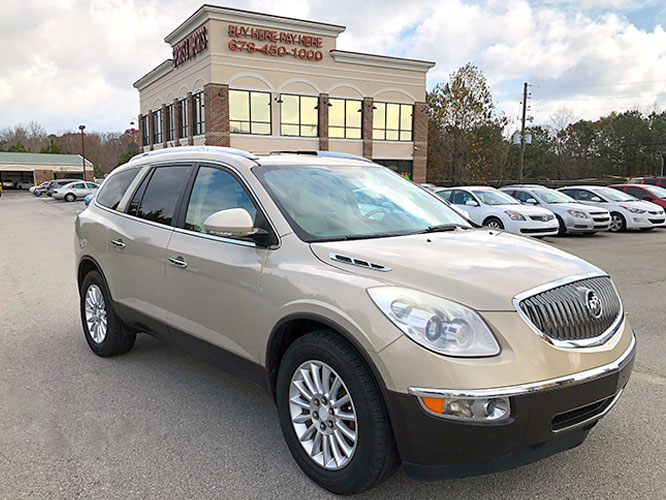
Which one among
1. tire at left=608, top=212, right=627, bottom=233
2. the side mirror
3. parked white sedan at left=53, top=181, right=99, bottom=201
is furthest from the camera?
parked white sedan at left=53, top=181, right=99, bottom=201

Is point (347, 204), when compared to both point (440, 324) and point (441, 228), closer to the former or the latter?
point (441, 228)

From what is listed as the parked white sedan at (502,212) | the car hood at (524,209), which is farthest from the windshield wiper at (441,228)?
the car hood at (524,209)

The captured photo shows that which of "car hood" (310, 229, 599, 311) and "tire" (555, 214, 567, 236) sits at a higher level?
"car hood" (310, 229, 599, 311)

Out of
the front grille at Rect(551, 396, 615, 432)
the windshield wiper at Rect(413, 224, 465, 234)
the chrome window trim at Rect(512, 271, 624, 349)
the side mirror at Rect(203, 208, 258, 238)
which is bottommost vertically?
the front grille at Rect(551, 396, 615, 432)

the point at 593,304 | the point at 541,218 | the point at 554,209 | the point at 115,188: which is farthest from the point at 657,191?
the point at 115,188

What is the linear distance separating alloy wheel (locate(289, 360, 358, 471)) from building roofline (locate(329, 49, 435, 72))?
33.6 metres

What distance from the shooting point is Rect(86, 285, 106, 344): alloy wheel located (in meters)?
4.98

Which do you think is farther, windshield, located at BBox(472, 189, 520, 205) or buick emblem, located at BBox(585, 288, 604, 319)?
windshield, located at BBox(472, 189, 520, 205)

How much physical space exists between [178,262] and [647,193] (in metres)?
21.4

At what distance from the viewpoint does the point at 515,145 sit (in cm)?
5775

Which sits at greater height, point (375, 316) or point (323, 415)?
point (375, 316)

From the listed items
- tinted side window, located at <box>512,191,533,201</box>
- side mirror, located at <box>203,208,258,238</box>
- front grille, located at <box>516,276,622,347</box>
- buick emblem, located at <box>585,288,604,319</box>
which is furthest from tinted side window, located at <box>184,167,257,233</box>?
tinted side window, located at <box>512,191,533,201</box>

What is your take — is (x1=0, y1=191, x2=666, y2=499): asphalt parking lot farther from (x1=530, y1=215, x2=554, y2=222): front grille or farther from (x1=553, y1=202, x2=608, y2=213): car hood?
(x1=553, y1=202, x2=608, y2=213): car hood

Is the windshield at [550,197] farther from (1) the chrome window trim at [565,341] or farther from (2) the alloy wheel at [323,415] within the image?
(2) the alloy wheel at [323,415]
